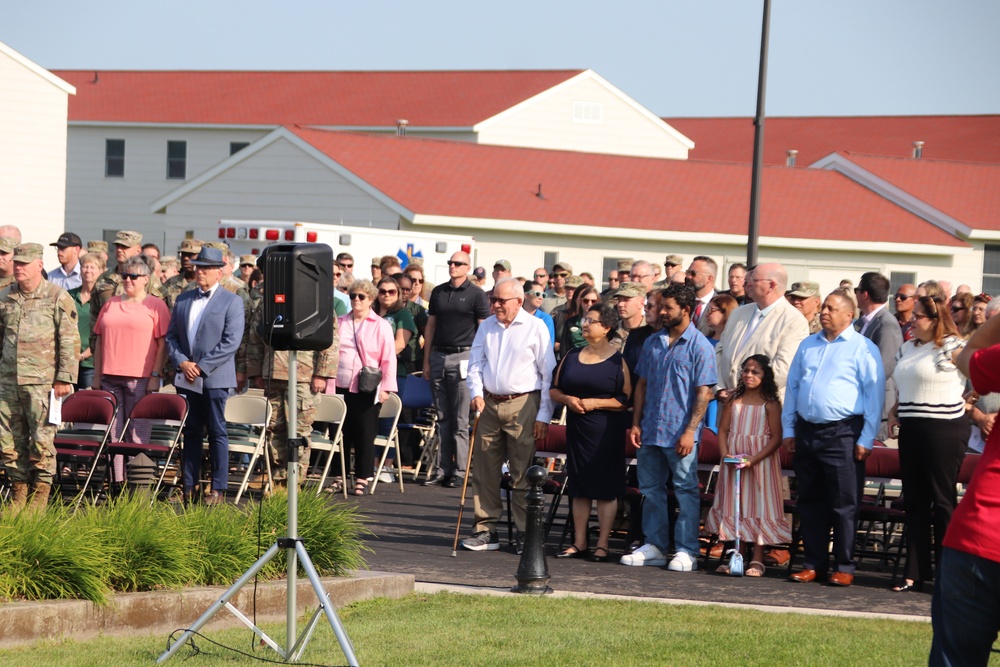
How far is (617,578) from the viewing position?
10.2 m

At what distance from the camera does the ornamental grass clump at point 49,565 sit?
7688 millimetres

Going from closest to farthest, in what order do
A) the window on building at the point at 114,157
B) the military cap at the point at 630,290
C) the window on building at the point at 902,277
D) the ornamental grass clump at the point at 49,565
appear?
the ornamental grass clump at the point at 49,565 → the military cap at the point at 630,290 → the window on building at the point at 902,277 → the window on building at the point at 114,157

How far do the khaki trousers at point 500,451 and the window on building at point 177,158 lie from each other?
35656 millimetres

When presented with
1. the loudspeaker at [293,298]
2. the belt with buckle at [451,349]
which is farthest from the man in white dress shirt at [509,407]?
the loudspeaker at [293,298]

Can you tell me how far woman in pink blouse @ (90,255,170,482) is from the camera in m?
12.9

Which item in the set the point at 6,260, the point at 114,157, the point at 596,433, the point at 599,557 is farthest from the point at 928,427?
the point at 114,157

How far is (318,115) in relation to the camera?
150 feet

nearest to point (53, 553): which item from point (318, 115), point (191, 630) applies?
point (191, 630)

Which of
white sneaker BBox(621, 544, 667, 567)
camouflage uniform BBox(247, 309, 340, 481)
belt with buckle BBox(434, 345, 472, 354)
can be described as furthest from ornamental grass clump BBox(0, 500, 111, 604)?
belt with buckle BBox(434, 345, 472, 354)

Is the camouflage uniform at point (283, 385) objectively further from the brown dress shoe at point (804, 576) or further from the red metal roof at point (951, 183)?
the red metal roof at point (951, 183)

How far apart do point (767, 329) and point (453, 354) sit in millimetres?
4745

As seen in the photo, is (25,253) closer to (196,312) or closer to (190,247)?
(196,312)

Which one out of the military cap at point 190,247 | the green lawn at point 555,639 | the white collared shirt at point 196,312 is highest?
the military cap at point 190,247

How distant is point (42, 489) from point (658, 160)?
28.8m
